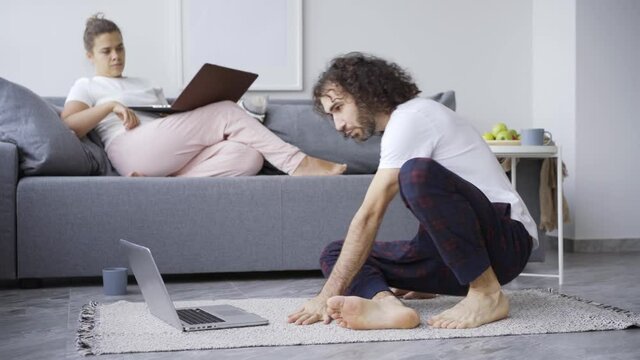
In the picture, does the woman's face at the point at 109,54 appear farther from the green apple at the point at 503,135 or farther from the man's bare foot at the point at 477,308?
the man's bare foot at the point at 477,308

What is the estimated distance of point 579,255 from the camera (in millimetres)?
4273

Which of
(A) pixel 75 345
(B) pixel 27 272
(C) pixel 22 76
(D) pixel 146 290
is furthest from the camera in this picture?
(C) pixel 22 76

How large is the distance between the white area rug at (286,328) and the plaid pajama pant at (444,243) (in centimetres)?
12

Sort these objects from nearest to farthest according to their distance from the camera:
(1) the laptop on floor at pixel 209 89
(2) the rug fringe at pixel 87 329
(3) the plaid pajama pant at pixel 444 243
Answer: (2) the rug fringe at pixel 87 329 → (3) the plaid pajama pant at pixel 444 243 → (1) the laptop on floor at pixel 209 89

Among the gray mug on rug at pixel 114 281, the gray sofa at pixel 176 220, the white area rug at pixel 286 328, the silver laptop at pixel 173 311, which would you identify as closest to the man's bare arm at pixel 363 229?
the white area rug at pixel 286 328

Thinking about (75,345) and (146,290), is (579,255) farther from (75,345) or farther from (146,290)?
(75,345)

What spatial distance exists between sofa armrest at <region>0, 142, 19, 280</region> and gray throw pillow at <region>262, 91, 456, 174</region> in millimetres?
1062

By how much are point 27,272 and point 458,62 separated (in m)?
2.60

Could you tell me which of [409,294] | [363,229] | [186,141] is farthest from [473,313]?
[186,141]

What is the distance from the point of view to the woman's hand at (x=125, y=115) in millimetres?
3490

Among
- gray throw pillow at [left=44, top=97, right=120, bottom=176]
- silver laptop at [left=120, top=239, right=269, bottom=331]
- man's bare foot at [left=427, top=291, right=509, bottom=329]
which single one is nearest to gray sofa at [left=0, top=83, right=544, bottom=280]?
gray throw pillow at [left=44, top=97, right=120, bottom=176]

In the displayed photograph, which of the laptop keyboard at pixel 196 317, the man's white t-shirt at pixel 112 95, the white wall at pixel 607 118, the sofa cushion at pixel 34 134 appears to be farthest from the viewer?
the white wall at pixel 607 118

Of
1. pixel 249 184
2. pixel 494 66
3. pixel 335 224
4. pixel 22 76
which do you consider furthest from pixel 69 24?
pixel 494 66

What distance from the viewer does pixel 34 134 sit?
321 centimetres
